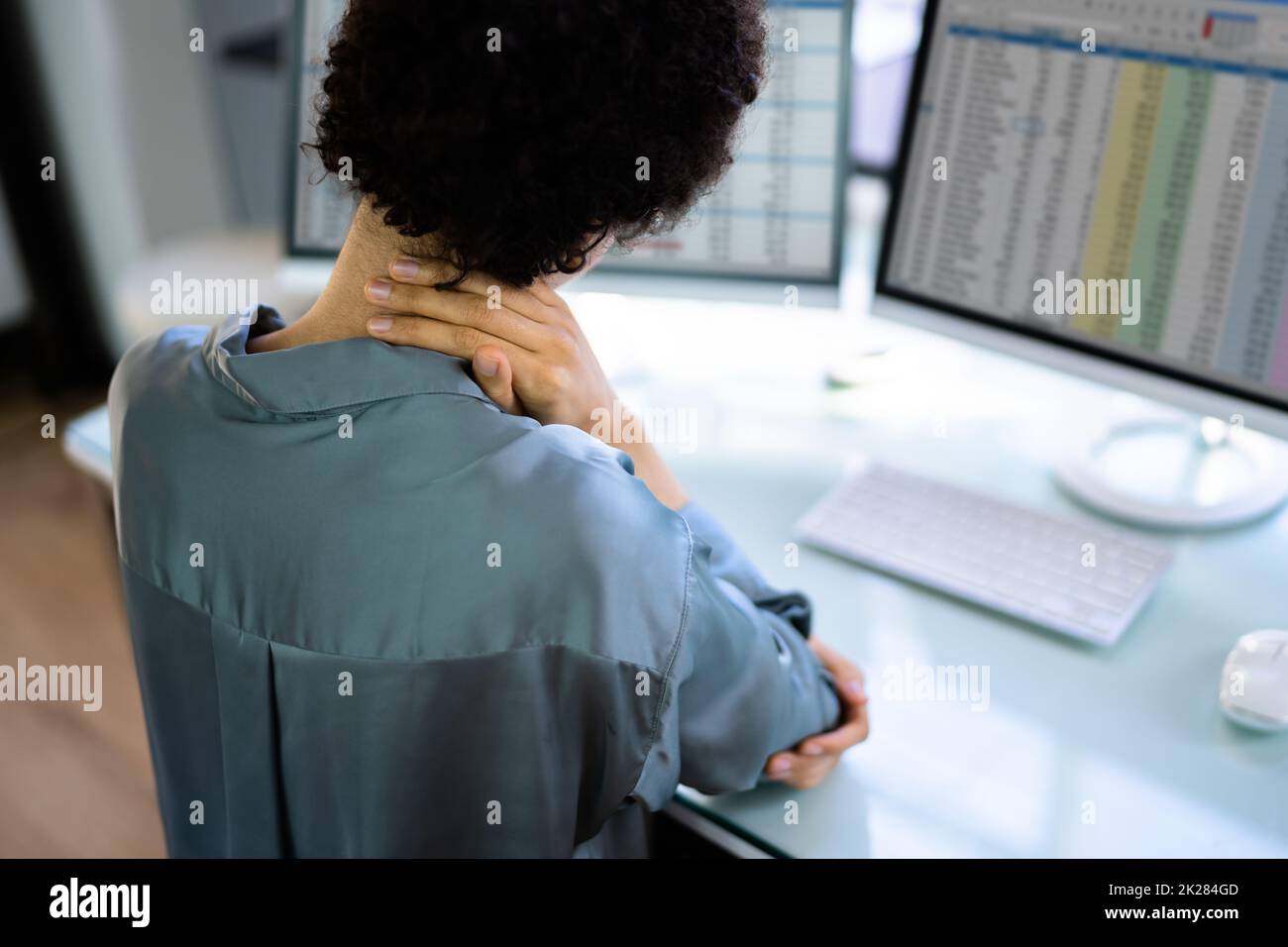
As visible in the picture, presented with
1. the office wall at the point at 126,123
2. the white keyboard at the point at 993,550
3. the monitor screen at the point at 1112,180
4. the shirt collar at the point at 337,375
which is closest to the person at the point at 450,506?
the shirt collar at the point at 337,375

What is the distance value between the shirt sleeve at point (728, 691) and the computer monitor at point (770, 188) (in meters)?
0.54

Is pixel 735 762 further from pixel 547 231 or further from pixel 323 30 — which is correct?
pixel 323 30

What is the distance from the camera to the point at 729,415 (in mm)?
1476

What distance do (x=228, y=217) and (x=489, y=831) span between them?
104 inches

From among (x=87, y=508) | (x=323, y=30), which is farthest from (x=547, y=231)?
(x=87, y=508)

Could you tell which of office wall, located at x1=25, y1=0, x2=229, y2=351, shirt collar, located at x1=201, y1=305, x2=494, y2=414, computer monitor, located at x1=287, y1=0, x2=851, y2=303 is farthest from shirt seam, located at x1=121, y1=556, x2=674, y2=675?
office wall, located at x1=25, y1=0, x2=229, y2=351

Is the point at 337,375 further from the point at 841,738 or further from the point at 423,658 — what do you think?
the point at 841,738

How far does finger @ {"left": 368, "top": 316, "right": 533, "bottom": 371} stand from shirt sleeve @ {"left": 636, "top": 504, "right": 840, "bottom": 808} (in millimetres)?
210

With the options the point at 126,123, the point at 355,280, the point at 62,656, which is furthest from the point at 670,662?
the point at 126,123

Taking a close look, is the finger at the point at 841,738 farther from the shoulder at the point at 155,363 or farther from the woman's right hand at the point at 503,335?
the shoulder at the point at 155,363

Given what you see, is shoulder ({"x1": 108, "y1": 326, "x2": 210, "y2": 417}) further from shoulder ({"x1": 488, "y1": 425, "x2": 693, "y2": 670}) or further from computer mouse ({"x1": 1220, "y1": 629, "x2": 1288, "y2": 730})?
computer mouse ({"x1": 1220, "y1": 629, "x2": 1288, "y2": 730})

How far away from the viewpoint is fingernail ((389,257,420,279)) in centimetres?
81

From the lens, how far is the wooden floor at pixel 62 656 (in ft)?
6.25

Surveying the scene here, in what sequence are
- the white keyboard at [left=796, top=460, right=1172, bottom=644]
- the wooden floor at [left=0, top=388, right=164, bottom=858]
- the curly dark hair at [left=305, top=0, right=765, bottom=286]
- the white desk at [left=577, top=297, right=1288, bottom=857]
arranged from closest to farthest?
the curly dark hair at [left=305, top=0, right=765, bottom=286] < the white desk at [left=577, top=297, right=1288, bottom=857] < the white keyboard at [left=796, top=460, right=1172, bottom=644] < the wooden floor at [left=0, top=388, right=164, bottom=858]
